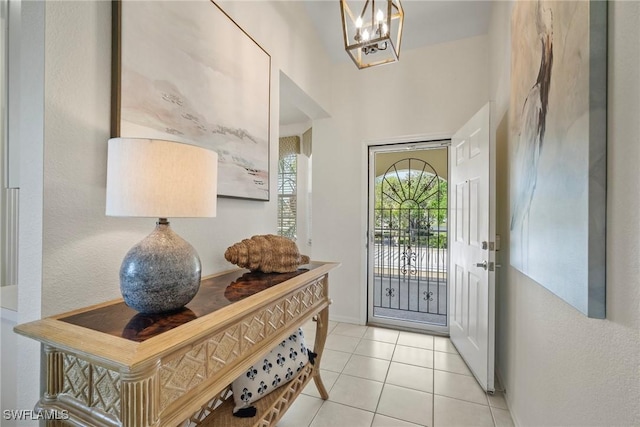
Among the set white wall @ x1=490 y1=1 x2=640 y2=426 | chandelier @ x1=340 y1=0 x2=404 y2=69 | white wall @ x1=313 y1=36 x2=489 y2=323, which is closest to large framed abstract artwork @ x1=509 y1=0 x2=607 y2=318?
white wall @ x1=490 y1=1 x2=640 y2=426

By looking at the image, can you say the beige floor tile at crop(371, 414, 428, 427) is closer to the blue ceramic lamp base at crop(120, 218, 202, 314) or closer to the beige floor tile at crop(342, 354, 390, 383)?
the beige floor tile at crop(342, 354, 390, 383)

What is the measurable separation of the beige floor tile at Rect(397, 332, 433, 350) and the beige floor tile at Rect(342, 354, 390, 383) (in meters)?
0.47

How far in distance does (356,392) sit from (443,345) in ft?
3.98

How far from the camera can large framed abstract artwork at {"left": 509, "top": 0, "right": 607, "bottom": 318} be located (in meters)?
0.78

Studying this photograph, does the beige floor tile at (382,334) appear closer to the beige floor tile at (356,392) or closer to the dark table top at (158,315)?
the beige floor tile at (356,392)

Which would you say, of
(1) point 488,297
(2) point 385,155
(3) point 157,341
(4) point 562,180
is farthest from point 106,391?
(2) point 385,155

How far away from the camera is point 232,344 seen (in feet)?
3.22

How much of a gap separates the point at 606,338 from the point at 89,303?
1660 millimetres

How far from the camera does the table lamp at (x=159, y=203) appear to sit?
2.65ft

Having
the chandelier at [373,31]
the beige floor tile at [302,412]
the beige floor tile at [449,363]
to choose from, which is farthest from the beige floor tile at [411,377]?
the chandelier at [373,31]

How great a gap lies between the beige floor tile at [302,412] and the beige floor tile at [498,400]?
1.16 metres

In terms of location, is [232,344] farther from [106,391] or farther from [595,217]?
[595,217]

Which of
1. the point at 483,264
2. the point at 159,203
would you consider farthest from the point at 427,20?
the point at 159,203

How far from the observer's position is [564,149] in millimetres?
Result: 948
